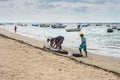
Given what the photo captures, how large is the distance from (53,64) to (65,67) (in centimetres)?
77

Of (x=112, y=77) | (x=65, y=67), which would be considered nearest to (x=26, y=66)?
(x=65, y=67)

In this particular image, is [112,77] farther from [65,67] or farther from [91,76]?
[65,67]

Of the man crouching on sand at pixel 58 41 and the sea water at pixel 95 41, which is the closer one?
the man crouching on sand at pixel 58 41

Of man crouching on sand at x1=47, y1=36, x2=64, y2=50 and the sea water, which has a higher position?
man crouching on sand at x1=47, y1=36, x2=64, y2=50

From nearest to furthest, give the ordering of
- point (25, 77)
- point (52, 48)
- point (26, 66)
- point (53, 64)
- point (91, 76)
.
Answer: point (25, 77), point (91, 76), point (26, 66), point (53, 64), point (52, 48)

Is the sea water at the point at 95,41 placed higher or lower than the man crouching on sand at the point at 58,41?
lower

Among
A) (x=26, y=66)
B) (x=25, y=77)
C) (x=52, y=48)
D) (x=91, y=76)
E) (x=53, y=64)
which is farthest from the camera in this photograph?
(x=52, y=48)

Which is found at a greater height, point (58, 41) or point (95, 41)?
point (58, 41)

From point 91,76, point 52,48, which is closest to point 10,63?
point 91,76

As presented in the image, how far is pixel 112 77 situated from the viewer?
10945mm

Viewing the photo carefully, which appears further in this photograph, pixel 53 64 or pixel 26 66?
pixel 53 64

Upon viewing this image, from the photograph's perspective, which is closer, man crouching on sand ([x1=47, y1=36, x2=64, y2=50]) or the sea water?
man crouching on sand ([x1=47, y1=36, x2=64, y2=50])

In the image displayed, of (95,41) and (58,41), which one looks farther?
(95,41)

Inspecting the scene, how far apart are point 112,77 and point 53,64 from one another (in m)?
3.06
